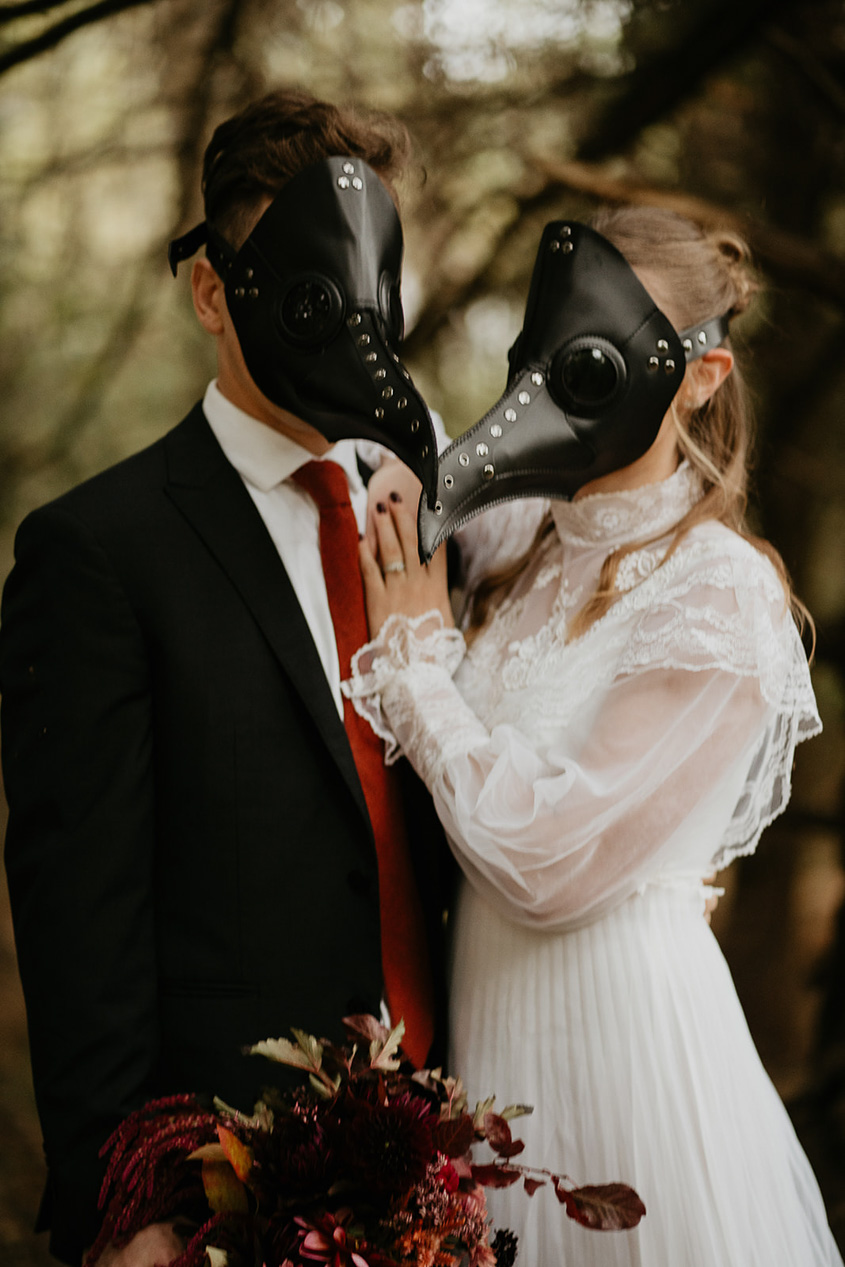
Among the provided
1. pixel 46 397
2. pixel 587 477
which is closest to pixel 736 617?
pixel 587 477

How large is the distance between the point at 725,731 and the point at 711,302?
51 centimetres

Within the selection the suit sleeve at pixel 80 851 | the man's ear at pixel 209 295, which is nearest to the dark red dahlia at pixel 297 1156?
the suit sleeve at pixel 80 851

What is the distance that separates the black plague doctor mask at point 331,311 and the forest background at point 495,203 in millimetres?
1177

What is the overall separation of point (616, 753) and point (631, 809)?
0.20 ft

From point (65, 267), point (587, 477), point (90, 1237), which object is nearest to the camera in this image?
point (90, 1237)

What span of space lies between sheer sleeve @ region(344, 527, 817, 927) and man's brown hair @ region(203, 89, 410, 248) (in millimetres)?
547

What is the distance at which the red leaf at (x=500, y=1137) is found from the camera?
788 mm

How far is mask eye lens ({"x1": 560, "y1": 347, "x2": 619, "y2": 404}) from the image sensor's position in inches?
46.4

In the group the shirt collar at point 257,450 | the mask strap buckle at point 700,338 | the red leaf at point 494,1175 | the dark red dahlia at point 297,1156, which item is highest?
the shirt collar at point 257,450

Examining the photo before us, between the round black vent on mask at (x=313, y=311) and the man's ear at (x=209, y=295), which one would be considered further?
the man's ear at (x=209, y=295)

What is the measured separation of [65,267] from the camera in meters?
2.28

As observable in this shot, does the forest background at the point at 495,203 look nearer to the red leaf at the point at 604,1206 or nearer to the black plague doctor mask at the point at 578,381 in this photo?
the black plague doctor mask at the point at 578,381

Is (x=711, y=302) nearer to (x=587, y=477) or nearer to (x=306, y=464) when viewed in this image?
(x=587, y=477)

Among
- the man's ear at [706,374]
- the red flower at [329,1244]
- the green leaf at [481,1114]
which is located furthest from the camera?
the man's ear at [706,374]
